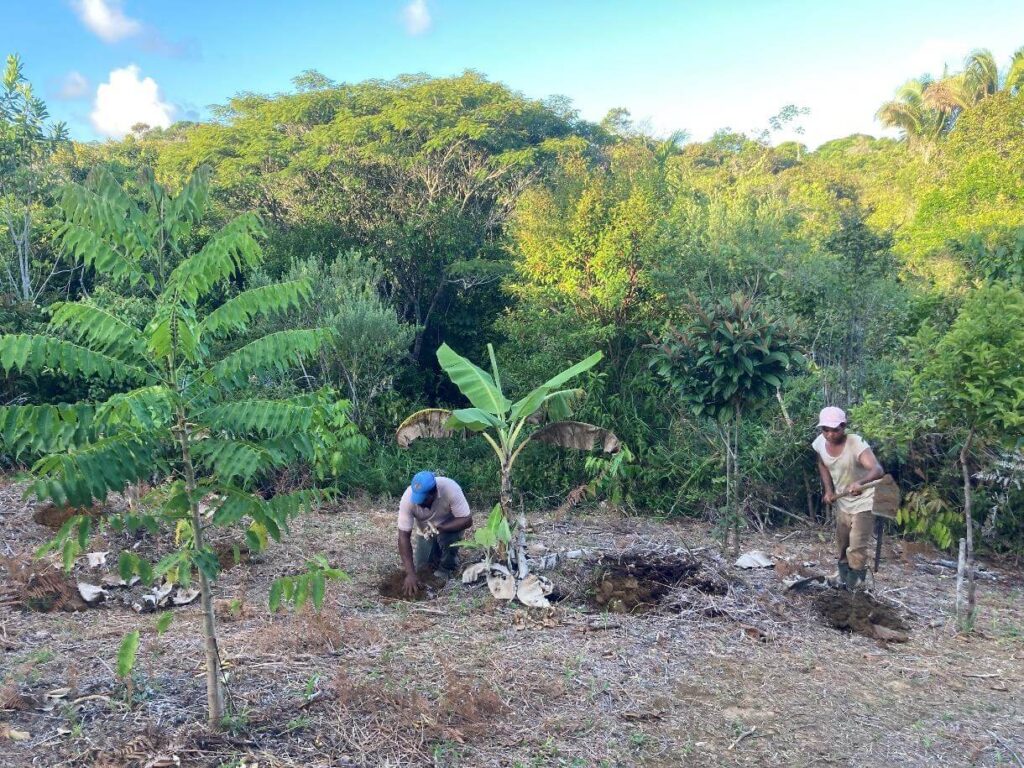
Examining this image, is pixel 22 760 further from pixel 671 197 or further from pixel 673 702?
pixel 671 197

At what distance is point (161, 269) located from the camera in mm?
4168

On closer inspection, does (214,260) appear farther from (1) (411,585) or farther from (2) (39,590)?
(2) (39,590)

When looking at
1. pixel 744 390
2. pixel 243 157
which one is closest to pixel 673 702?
pixel 744 390

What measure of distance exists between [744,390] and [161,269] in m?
5.61

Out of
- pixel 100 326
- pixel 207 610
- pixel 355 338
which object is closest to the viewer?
pixel 100 326

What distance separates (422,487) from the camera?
7.21m

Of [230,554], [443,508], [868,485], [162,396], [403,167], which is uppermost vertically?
[403,167]

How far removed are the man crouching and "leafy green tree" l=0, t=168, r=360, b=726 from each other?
2816mm

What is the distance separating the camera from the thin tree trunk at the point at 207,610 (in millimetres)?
4250

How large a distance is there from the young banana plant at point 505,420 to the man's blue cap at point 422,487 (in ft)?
2.20

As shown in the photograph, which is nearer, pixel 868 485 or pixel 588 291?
pixel 868 485

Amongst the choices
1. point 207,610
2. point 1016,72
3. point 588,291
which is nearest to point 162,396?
point 207,610

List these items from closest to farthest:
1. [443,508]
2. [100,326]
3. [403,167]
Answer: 1. [100,326]
2. [443,508]
3. [403,167]

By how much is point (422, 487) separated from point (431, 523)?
64 cm
